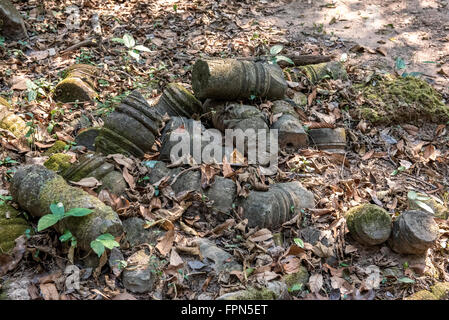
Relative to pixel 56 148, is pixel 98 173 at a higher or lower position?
higher

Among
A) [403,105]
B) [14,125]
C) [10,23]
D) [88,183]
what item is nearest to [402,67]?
[403,105]

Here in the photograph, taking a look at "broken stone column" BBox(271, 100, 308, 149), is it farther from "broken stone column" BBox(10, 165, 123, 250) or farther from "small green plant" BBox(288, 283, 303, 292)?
"broken stone column" BBox(10, 165, 123, 250)

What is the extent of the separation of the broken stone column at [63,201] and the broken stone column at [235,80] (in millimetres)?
1856

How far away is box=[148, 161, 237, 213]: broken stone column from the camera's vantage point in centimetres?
352

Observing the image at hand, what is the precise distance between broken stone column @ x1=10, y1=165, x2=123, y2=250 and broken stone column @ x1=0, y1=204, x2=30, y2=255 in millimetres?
93

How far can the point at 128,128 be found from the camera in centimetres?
373

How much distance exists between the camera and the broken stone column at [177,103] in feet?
14.5

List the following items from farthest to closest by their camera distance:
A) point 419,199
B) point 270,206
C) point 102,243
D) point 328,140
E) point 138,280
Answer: point 328,140 < point 419,199 < point 270,206 < point 138,280 < point 102,243

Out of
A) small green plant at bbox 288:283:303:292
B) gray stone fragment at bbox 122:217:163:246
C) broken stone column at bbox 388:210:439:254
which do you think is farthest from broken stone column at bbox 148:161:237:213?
broken stone column at bbox 388:210:439:254

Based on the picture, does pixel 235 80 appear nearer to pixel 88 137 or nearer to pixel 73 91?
pixel 88 137

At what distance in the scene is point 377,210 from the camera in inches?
131

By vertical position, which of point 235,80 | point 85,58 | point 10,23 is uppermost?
point 10,23

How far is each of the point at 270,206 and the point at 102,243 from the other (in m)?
1.46

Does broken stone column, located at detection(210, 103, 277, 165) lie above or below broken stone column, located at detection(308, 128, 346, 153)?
above
